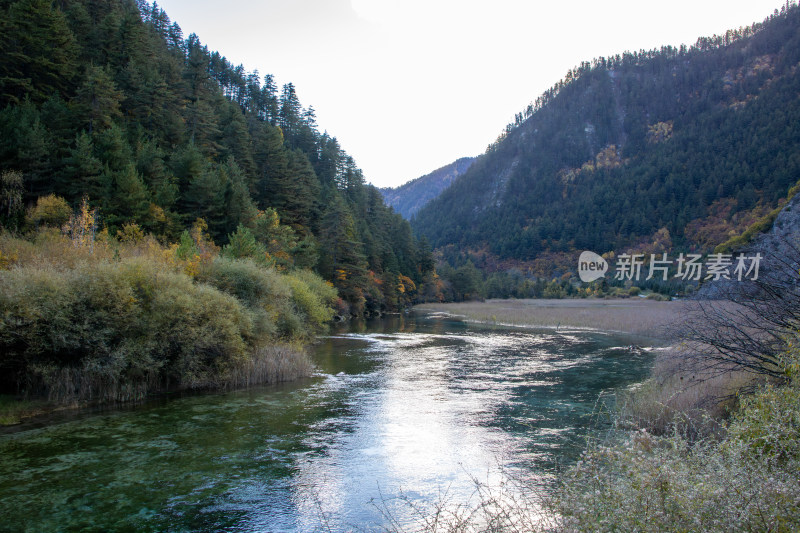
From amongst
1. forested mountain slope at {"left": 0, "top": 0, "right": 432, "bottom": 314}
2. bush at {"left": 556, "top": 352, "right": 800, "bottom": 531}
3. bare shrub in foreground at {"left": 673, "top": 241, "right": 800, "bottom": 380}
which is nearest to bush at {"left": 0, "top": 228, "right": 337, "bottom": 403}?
forested mountain slope at {"left": 0, "top": 0, "right": 432, "bottom": 314}

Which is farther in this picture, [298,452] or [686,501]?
[298,452]

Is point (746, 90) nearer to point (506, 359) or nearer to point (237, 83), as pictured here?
point (237, 83)

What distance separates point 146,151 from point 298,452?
4558 centimetres

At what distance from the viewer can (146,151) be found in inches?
1949

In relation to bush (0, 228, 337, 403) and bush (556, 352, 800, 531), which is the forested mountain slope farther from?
bush (556, 352, 800, 531)

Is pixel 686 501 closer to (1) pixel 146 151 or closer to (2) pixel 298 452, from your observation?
(2) pixel 298 452

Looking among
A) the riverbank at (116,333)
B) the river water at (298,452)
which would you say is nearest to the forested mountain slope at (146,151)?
Result: the riverbank at (116,333)

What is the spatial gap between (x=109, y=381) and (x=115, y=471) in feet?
26.2

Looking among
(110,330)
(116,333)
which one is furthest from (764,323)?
(116,333)

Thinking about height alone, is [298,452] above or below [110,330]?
below

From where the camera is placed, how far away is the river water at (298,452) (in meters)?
10.3

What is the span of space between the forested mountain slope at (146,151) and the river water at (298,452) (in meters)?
26.0

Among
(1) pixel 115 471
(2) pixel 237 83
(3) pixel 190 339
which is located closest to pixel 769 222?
(3) pixel 190 339

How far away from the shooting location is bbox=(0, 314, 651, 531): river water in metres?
10.3
